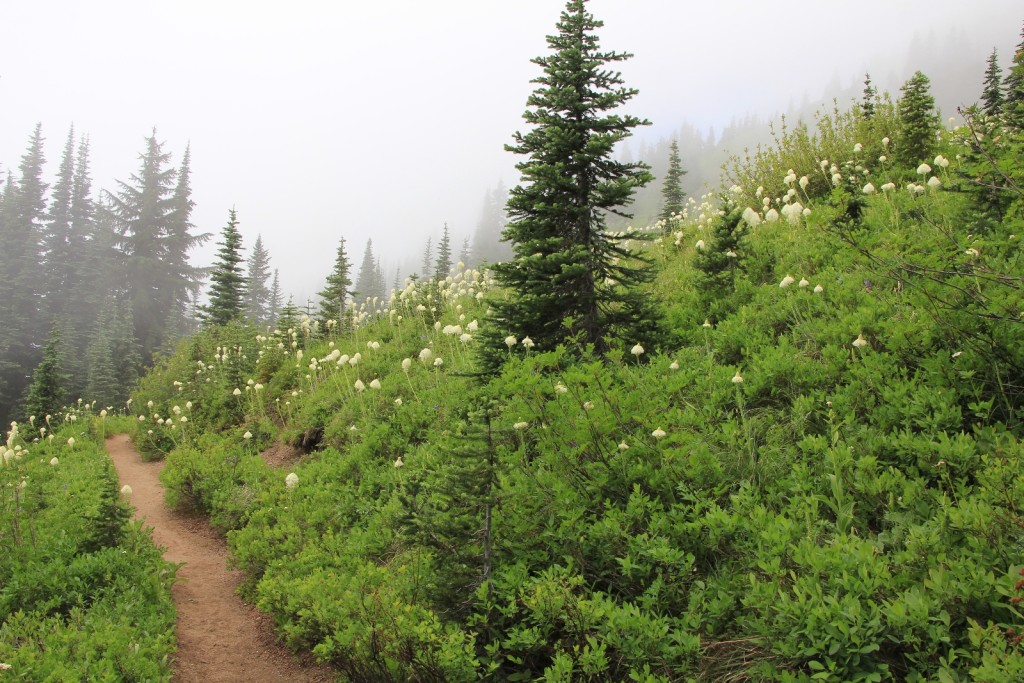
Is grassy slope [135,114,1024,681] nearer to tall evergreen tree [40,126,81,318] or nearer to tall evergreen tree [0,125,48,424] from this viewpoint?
tall evergreen tree [0,125,48,424]

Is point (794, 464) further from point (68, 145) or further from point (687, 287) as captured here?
point (68, 145)

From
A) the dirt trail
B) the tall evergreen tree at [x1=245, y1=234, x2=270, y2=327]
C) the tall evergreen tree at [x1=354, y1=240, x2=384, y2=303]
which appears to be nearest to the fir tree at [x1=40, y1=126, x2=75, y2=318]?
the tall evergreen tree at [x1=245, y1=234, x2=270, y2=327]

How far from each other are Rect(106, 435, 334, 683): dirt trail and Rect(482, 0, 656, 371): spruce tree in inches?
143

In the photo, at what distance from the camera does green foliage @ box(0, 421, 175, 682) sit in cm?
357

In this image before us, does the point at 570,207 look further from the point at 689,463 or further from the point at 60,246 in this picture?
the point at 60,246

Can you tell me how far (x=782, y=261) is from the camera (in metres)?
6.51

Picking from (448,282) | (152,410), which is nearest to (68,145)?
(152,410)

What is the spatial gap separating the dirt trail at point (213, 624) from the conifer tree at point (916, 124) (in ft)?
33.1

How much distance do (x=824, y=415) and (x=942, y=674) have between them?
231cm

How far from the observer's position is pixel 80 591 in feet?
15.8

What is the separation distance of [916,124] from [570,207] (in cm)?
565

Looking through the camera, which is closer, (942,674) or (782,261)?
(942,674)

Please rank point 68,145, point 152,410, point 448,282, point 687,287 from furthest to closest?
point 68,145 → point 152,410 → point 448,282 → point 687,287

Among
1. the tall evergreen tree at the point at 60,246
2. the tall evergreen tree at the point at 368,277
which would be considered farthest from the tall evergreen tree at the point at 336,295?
the tall evergreen tree at the point at 368,277
